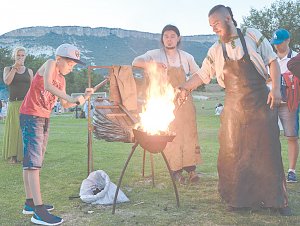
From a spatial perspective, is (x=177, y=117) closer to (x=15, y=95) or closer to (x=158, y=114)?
(x=158, y=114)

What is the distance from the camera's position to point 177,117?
5996 mm

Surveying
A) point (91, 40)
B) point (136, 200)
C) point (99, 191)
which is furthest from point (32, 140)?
point (91, 40)

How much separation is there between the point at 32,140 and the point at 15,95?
4.05m

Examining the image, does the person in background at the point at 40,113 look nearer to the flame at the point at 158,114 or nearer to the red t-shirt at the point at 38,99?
the red t-shirt at the point at 38,99

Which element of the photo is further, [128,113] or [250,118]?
[128,113]

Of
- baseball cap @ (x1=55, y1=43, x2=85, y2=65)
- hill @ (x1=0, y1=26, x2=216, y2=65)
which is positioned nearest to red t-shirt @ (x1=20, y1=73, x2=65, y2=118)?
baseball cap @ (x1=55, y1=43, x2=85, y2=65)

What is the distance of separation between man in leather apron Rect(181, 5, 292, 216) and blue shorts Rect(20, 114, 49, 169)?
2.01 meters

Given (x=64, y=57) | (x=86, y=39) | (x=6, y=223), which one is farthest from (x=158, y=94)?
(x=86, y=39)

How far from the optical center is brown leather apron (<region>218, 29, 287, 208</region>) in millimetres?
4293

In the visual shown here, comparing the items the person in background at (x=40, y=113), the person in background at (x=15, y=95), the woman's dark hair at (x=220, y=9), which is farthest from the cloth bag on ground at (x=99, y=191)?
the person in background at (x=15, y=95)

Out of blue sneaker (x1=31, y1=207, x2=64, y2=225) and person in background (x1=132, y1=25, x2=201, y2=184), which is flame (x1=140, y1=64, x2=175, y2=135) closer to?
person in background (x1=132, y1=25, x2=201, y2=184)

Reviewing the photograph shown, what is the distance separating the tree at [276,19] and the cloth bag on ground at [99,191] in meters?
26.7

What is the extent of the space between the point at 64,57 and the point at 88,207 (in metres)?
1.71

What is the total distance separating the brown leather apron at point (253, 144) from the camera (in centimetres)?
429
